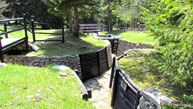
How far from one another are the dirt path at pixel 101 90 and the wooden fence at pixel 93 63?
321 millimetres

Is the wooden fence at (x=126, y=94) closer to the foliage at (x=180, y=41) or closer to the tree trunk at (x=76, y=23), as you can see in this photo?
the foliage at (x=180, y=41)

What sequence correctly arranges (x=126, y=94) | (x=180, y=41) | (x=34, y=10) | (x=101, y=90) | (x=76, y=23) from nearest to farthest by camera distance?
(x=180, y=41) < (x=126, y=94) < (x=101, y=90) < (x=76, y=23) < (x=34, y=10)

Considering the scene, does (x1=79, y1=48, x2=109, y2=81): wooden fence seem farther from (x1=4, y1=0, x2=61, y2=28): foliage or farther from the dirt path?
(x1=4, y1=0, x2=61, y2=28): foliage

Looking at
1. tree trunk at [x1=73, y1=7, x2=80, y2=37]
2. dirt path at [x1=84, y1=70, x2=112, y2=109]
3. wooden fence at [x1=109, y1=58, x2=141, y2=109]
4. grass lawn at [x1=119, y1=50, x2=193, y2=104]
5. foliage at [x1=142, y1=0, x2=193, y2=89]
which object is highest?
tree trunk at [x1=73, y1=7, x2=80, y2=37]

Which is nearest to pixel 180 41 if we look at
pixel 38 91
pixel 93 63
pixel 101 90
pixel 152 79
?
pixel 152 79

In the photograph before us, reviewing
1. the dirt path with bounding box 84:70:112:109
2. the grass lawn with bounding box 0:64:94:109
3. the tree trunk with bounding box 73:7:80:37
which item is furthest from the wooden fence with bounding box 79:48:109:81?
the grass lawn with bounding box 0:64:94:109

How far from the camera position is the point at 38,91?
12.4 ft

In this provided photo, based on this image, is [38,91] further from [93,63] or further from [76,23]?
[76,23]

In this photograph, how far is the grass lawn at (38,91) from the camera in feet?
10.3

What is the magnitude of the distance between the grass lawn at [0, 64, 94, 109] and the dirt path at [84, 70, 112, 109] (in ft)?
5.03

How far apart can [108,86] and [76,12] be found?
241 inches

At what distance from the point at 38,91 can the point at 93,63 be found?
5199mm

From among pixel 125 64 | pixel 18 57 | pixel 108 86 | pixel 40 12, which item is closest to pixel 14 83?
pixel 18 57

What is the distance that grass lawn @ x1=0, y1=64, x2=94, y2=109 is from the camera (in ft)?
10.3
